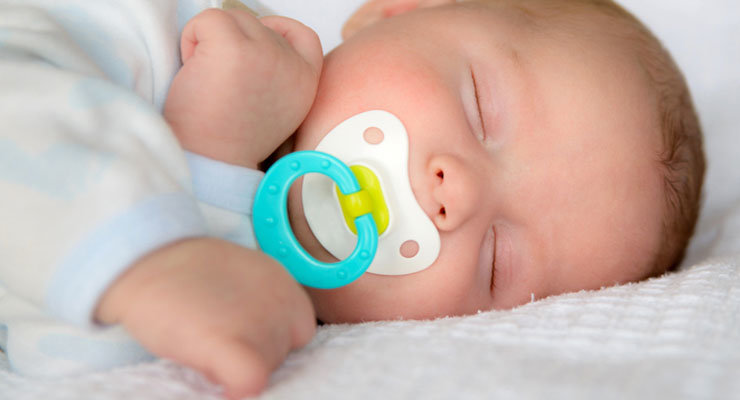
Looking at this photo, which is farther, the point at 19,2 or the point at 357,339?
the point at 19,2

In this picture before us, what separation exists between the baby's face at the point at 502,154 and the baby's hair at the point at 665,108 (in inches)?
1.6

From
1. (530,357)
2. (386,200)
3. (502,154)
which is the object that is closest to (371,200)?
(386,200)

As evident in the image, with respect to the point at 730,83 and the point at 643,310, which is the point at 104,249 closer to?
the point at 643,310

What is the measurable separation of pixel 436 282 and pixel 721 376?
459 mm

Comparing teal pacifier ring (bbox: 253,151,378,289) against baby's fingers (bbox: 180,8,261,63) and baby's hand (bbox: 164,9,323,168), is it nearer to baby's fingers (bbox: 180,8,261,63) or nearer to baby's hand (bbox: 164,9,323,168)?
baby's hand (bbox: 164,9,323,168)

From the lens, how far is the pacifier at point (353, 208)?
3.19 feet

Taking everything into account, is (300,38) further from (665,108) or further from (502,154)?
(665,108)

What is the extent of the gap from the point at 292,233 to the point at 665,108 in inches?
29.9

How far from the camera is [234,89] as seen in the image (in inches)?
37.4

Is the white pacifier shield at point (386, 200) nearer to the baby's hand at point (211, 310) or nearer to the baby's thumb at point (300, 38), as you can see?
the baby's thumb at point (300, 38)

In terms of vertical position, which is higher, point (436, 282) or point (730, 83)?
point (730, 83)

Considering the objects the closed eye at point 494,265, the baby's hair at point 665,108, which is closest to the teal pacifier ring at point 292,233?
the closed eye at point 494,265

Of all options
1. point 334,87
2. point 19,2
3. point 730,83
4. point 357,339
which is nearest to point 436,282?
point 357,339

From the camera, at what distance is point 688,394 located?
0.63 m
